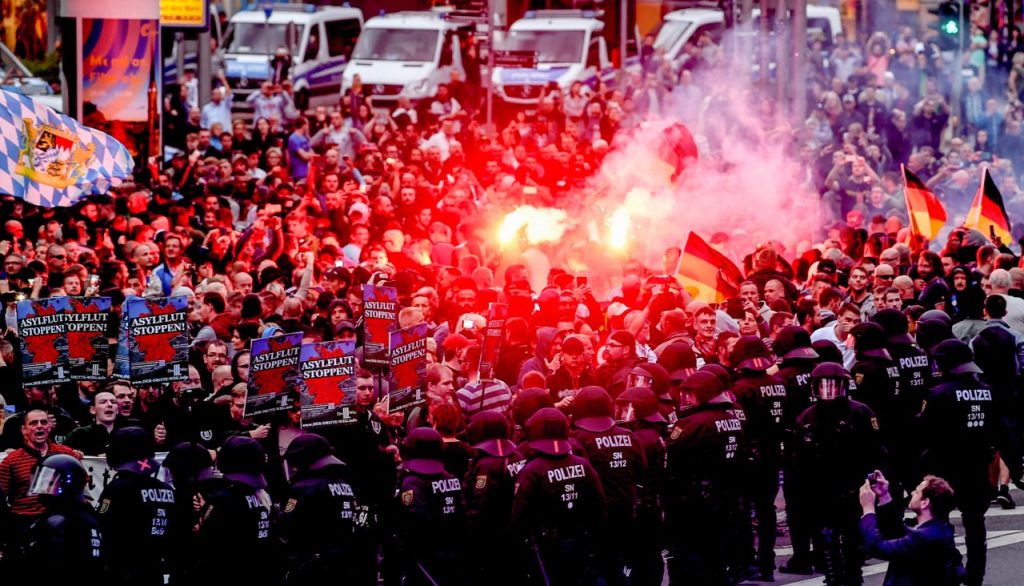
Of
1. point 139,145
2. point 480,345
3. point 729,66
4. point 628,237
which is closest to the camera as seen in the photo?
point 480,345

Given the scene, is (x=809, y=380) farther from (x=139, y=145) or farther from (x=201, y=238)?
(x=139, y=145)

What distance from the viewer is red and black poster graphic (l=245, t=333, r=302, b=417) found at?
456 inches

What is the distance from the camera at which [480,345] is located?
14109 mm

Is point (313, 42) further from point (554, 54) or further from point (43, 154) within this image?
point (43, 154)

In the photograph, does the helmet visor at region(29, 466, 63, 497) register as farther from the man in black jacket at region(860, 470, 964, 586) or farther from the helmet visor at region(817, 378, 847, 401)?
the helmet visor at region(817, 378, 847, 401)

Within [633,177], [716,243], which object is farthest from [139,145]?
[716,243]

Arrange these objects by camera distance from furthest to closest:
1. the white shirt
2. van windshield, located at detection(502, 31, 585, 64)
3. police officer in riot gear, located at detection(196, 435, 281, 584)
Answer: van windshield, located at detection(502, 31, 585, 64)
the white shirt
police officer in riot gear, located at detection(196, 435, 281, 584)

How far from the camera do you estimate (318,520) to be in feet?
33.4

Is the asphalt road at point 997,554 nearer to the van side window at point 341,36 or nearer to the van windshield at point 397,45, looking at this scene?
the van windshield at point 397,45

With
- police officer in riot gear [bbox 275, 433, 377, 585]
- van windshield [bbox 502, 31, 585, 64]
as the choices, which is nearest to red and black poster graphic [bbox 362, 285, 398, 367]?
police officer in riot gear [bbox 275, 433, 377, 585]

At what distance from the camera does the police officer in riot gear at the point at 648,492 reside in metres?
11.6

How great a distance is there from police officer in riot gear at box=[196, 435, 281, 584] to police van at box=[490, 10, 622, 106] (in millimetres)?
22356

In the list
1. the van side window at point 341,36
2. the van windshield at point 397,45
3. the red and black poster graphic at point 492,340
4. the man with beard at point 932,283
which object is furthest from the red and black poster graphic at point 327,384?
the van side window at point 341,36

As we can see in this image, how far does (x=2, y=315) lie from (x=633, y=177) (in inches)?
397
